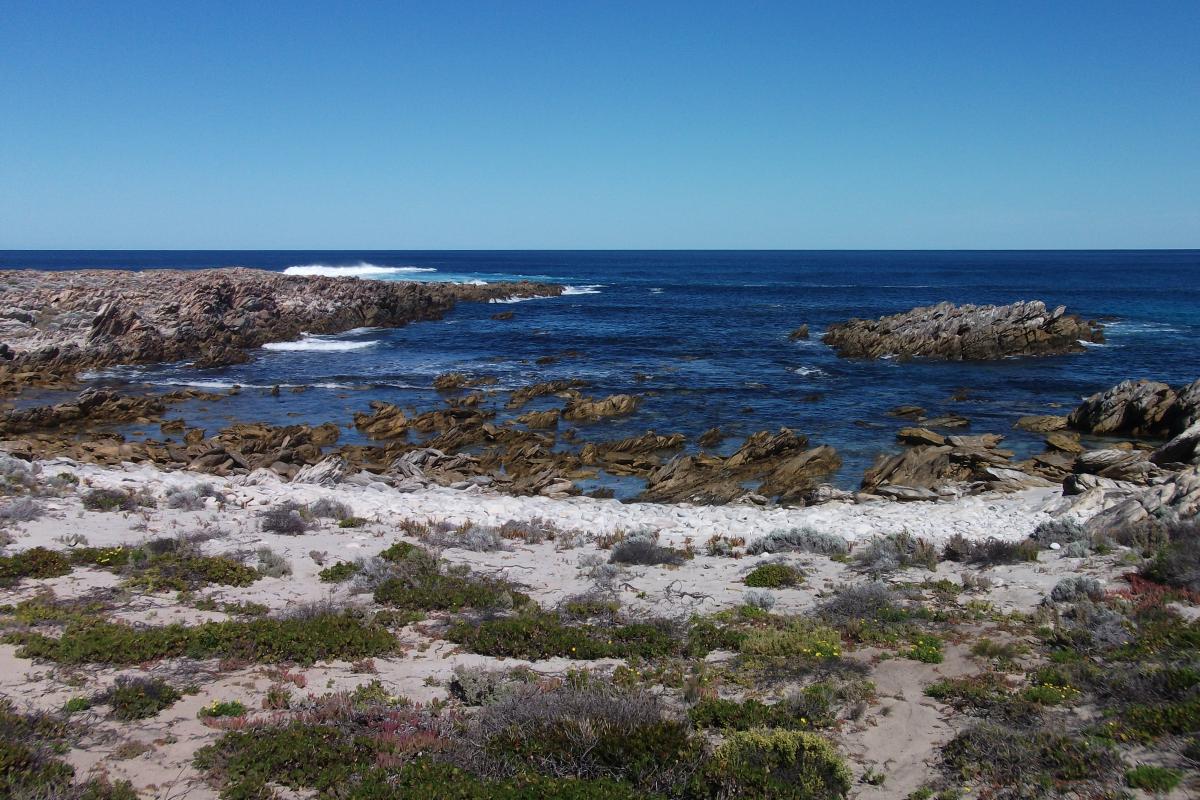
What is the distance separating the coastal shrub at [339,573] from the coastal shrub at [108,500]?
6441 mm

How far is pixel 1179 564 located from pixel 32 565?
18.1m

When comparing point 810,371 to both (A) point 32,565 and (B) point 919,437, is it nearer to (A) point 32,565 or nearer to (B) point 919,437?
(B) point 919,437

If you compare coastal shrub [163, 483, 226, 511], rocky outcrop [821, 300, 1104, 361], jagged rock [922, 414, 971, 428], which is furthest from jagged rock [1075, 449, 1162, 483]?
rocky outcrop [821, 300, 1104, 361]

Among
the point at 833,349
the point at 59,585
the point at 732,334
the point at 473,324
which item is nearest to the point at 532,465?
the point at 59,585

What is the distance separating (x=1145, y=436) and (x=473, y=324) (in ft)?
171

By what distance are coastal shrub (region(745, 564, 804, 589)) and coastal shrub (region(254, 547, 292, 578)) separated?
8.14 m

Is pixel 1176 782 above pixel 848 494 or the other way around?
above

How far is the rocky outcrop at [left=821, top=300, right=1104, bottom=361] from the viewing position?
163 ft

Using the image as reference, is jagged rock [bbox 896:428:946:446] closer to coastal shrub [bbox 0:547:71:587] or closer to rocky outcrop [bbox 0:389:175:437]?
coastal shrub [bbox 0:547:71:587]

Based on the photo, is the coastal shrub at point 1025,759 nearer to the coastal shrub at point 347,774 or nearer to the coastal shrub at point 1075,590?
the coastal shrub at point 347,774

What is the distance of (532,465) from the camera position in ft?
83.6

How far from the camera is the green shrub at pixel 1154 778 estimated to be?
6668 millimetres

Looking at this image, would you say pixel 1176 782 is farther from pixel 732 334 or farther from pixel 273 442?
pixel 732 334

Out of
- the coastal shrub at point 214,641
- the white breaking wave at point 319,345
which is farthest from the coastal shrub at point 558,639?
the white breaking wave at point 319,345
